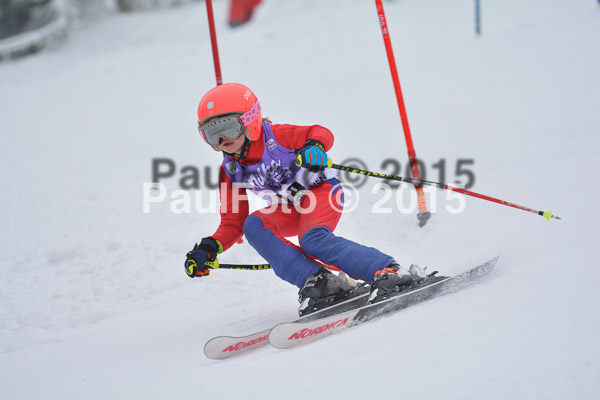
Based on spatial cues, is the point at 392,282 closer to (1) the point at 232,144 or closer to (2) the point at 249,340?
(2) the point at 249,340

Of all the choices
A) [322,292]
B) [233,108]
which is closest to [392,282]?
[322,292]

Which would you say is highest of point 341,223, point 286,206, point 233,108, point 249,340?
point 233,108

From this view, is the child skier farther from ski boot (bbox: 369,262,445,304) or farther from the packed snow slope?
the packed snow slope

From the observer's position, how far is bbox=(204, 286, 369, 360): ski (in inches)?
111

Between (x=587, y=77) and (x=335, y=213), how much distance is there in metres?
5.54

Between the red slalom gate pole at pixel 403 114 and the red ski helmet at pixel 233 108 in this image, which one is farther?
the red slalom gate pole at pixel 403 114

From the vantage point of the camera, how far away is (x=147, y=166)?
755cm

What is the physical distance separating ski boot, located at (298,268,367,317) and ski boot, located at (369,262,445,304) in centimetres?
30

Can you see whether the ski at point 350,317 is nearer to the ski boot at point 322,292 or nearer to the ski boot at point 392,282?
the ski boot at point 392,282

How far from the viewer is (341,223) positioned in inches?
203

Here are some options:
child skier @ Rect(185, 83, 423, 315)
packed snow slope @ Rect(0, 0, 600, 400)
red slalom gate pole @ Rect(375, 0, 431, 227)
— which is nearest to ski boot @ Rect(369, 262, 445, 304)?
child skier @ Rect(185, 83, 423, 315)

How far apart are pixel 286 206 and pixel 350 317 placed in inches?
38.0

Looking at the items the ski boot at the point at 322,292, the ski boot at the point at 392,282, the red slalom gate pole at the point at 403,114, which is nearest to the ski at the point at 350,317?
the ski boot at the point at 392,282

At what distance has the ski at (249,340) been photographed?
2.83 m
